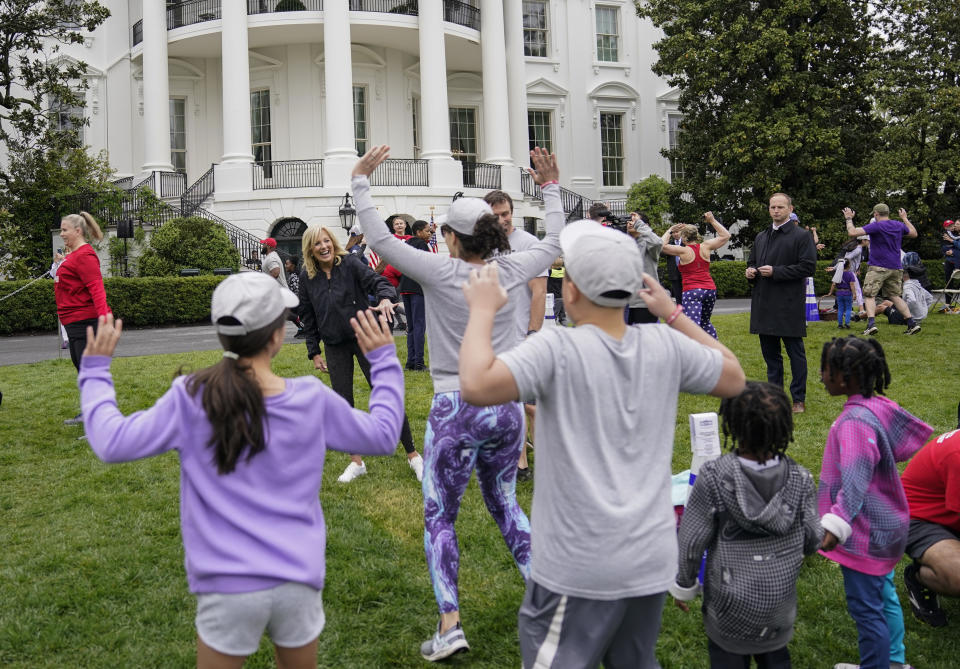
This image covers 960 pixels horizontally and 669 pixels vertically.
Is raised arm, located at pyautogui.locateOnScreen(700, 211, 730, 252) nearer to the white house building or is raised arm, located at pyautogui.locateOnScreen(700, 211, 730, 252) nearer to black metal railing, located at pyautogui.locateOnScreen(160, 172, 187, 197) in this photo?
the white house building

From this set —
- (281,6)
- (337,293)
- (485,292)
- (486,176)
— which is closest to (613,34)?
(486,176)

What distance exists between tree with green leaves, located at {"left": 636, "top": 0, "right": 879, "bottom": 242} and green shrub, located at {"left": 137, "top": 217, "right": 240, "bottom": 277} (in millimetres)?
15041

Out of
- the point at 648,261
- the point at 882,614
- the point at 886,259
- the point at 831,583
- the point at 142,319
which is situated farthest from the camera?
the point at 142,319

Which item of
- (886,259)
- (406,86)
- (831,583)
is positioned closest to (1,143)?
(406,86)

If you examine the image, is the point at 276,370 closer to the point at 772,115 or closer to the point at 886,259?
the point at 886,259

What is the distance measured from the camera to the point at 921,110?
25938 mm

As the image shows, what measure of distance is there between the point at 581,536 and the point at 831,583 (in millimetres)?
2703

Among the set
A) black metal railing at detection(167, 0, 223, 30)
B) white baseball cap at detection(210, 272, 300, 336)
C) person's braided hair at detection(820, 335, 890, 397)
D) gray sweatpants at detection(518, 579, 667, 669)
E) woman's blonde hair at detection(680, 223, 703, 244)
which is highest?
black metal railing at detection(167, 0, 223, 30)

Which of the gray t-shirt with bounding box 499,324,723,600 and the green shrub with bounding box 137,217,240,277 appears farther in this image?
the green shrub with bounding box 137,217,240,277

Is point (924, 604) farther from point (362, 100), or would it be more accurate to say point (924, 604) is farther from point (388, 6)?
point (362, 100)

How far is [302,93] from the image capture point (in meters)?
28.2

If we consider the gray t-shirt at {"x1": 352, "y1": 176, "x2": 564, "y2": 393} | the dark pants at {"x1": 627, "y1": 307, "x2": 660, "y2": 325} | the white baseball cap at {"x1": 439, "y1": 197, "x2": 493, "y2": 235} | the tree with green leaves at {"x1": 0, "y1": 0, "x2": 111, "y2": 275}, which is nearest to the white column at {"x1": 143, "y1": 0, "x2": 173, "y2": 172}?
the tree with green leaves at {"x1": 0, "y1": 0, "x2": 111, "y2": 275}

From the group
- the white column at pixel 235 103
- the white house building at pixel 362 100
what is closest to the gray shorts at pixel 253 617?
the white house building at pixel 362 100

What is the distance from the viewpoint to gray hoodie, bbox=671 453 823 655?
2945 mm
